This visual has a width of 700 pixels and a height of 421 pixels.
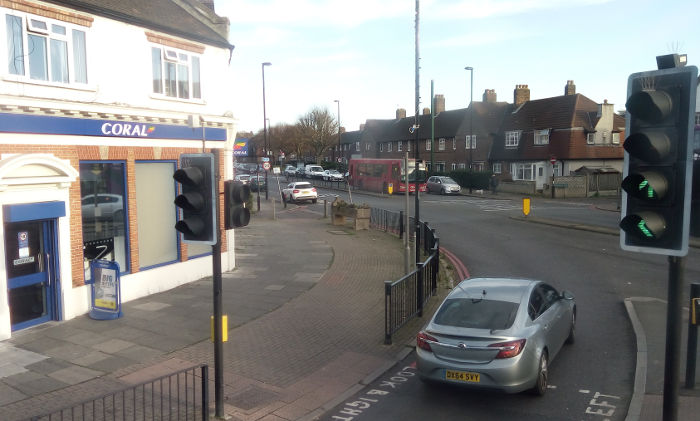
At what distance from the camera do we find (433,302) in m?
13.0

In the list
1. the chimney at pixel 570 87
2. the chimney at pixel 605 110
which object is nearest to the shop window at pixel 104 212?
the chimney at pixel 605 110

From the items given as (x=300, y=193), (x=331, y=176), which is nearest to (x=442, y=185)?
(x=300, y=193)

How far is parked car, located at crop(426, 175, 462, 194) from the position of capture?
4562 centimetres

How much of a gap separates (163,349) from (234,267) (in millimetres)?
6947

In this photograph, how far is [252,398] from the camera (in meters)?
7.83

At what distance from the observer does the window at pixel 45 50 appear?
10.5m

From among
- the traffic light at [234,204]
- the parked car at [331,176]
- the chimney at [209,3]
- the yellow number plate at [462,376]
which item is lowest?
the yellow number plate at [462,376]

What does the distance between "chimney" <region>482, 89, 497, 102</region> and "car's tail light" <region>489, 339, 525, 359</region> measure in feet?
189

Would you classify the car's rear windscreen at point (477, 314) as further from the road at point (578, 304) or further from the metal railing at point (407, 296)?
the metal railing at point (407, 296)

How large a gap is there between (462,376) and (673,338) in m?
3.23

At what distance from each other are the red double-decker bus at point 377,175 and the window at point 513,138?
1067cm

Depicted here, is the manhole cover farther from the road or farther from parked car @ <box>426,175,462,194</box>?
parked car @ <box>426,175,462,194</box>

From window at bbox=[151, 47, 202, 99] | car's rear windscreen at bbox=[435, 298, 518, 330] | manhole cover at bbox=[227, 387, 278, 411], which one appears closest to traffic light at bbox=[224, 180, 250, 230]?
manhole cover at bbox=[227, 387, 278, 411]

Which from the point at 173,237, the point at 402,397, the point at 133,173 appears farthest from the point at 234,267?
the point at 402,397
